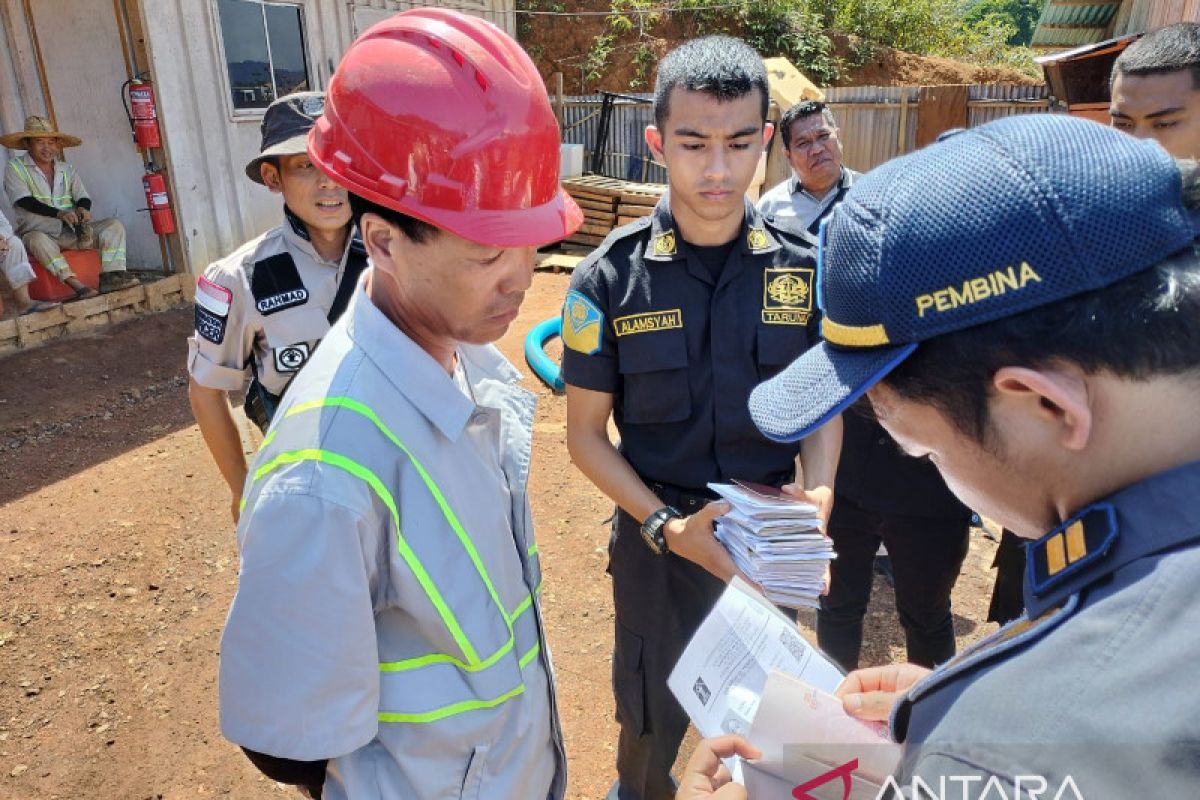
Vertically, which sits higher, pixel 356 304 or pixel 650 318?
pixel 356 304

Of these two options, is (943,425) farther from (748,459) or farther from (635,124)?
(635,124)

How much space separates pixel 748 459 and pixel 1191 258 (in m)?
1.47

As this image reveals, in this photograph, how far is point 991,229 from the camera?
0.85 m

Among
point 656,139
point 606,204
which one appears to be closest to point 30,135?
point 606,204

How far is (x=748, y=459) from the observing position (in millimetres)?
2262

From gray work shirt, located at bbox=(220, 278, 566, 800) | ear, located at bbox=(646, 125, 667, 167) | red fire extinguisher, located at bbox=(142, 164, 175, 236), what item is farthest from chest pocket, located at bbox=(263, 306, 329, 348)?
red fire extinguisher, located at bbox=(142, 164, 175, 236)

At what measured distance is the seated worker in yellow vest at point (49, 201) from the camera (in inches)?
303

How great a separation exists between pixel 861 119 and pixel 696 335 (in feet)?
34.9

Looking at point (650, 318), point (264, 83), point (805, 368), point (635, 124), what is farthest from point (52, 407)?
point (635, 124)

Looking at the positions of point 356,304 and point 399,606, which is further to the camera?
point 356,304

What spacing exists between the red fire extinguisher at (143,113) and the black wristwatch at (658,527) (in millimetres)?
8308

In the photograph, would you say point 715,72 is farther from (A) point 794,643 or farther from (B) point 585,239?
(B) point 585,239

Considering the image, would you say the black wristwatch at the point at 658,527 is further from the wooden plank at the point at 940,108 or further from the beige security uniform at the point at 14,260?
the wooden plank at the point at 940,108

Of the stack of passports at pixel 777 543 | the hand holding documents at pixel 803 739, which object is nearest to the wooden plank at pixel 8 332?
the stack of passports at pixel 777 543
